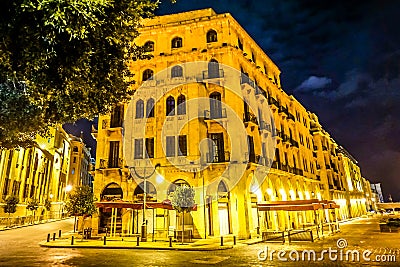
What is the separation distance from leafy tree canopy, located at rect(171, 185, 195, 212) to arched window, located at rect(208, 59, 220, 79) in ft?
37.9

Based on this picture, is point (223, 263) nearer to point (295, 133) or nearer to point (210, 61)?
point (210, 61)

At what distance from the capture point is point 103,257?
1439 cm

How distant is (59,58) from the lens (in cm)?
957

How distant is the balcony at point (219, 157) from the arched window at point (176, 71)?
28.6 feet

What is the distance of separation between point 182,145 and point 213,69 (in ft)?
26.1

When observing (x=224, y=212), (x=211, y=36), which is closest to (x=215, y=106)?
(x=211, y=36)

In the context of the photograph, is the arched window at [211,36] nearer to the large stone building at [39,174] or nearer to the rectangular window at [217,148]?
the rectangular window at [217,148]

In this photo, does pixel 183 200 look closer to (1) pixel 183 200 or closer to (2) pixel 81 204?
(1) pixel 183 200

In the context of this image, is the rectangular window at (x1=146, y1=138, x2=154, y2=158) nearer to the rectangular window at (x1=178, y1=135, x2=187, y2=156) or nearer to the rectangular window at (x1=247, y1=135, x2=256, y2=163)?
the rectangular window at (x1=178, y1=135, x2=187, y2=156)

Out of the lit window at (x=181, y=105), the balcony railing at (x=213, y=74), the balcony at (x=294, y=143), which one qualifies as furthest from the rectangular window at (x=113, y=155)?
the balcony at (x=294, y=143)

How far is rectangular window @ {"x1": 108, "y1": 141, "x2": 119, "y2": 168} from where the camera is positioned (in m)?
26.4

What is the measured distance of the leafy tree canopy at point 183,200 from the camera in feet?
66.6

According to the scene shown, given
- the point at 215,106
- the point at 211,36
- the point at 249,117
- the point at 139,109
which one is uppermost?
the point at 211,36

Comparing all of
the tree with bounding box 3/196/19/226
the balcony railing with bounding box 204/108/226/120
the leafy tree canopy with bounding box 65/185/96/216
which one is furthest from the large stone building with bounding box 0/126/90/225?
the balcony railing with bounding box 204/108/226/120
